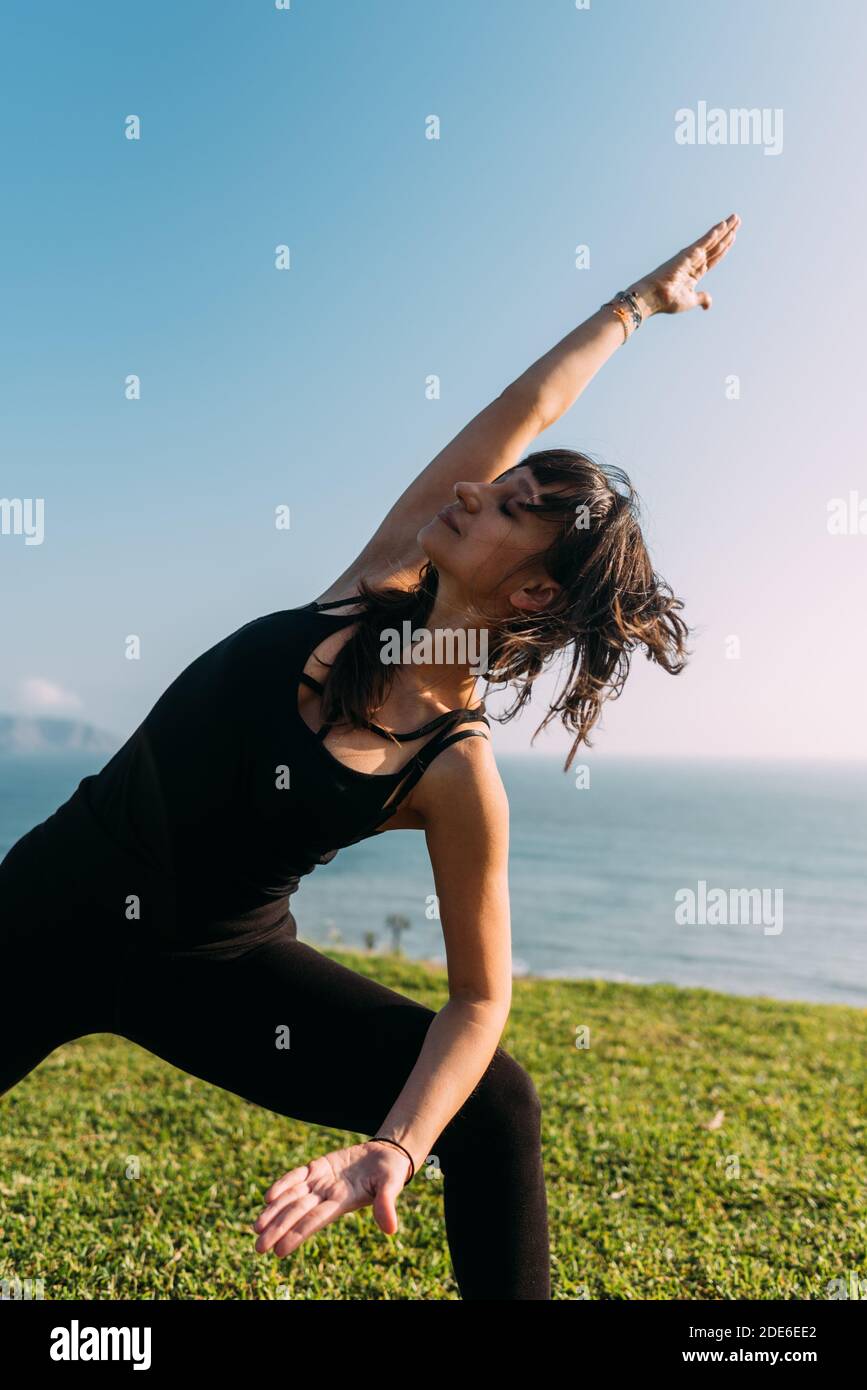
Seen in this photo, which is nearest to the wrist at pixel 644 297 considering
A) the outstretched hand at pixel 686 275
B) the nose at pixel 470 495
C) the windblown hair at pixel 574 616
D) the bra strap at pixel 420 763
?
the outstretched hand at pixel 686 275

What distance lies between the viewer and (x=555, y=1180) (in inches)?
176

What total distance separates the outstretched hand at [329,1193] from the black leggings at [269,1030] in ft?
0.97

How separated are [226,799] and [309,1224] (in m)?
0.84

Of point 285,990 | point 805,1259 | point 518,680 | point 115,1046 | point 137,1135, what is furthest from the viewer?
point 115,1046

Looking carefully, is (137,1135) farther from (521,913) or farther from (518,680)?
(521,913)

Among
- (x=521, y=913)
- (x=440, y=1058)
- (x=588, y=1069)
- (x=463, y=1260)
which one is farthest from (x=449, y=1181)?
(x=521, y=913)

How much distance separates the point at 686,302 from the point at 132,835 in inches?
90.6

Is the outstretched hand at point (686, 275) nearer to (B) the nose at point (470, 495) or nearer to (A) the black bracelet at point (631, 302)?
(A) the black bracelet at point (631, 302)

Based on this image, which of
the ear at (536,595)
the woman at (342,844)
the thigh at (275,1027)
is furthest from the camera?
the ear at (536,595)

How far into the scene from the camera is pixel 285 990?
2258 millimetres

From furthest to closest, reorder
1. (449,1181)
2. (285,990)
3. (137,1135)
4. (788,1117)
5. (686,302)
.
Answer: (788,1117), (137,1135), (686,302), (285,990), (449,1181)

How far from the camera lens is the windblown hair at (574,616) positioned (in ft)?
7.24

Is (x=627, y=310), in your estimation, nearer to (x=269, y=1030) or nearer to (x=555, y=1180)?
(x=269, y=1030)

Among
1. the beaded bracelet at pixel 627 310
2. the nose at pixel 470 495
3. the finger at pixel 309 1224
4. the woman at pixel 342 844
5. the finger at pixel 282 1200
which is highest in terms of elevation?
the beaded bracelet at pixel 627 310
